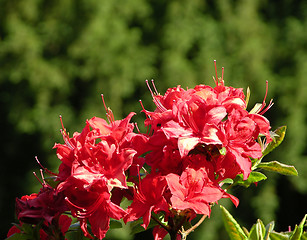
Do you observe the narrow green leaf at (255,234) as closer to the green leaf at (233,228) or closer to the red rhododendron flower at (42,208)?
the green leaf at (233,228)

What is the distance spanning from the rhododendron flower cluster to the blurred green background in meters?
4.95

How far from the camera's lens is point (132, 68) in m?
6.31

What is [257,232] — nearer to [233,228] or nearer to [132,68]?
[233,228]

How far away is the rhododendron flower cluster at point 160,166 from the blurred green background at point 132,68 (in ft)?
16.2

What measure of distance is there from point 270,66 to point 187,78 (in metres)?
1.44

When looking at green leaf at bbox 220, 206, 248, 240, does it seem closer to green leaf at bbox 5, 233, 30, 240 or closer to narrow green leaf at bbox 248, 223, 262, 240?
narrow green leaf at bbox 248, 223, 262, 240

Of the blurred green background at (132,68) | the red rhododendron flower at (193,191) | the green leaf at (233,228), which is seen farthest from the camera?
the blurred green background at (132,68)

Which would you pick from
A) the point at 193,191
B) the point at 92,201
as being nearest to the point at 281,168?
the point at 193,191

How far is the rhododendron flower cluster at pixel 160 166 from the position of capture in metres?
0.93

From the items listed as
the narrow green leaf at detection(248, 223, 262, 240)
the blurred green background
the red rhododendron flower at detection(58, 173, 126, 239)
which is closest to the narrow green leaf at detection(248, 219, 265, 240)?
the narrow green leaf at detection(248, 223, 262, 240)

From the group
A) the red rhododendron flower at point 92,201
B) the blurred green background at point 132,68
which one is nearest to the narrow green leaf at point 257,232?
the red rhododendron flower at point 92,201

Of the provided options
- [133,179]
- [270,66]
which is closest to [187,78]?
[270,66]

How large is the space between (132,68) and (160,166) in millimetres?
5392

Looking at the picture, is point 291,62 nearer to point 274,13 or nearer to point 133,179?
point 274,13
